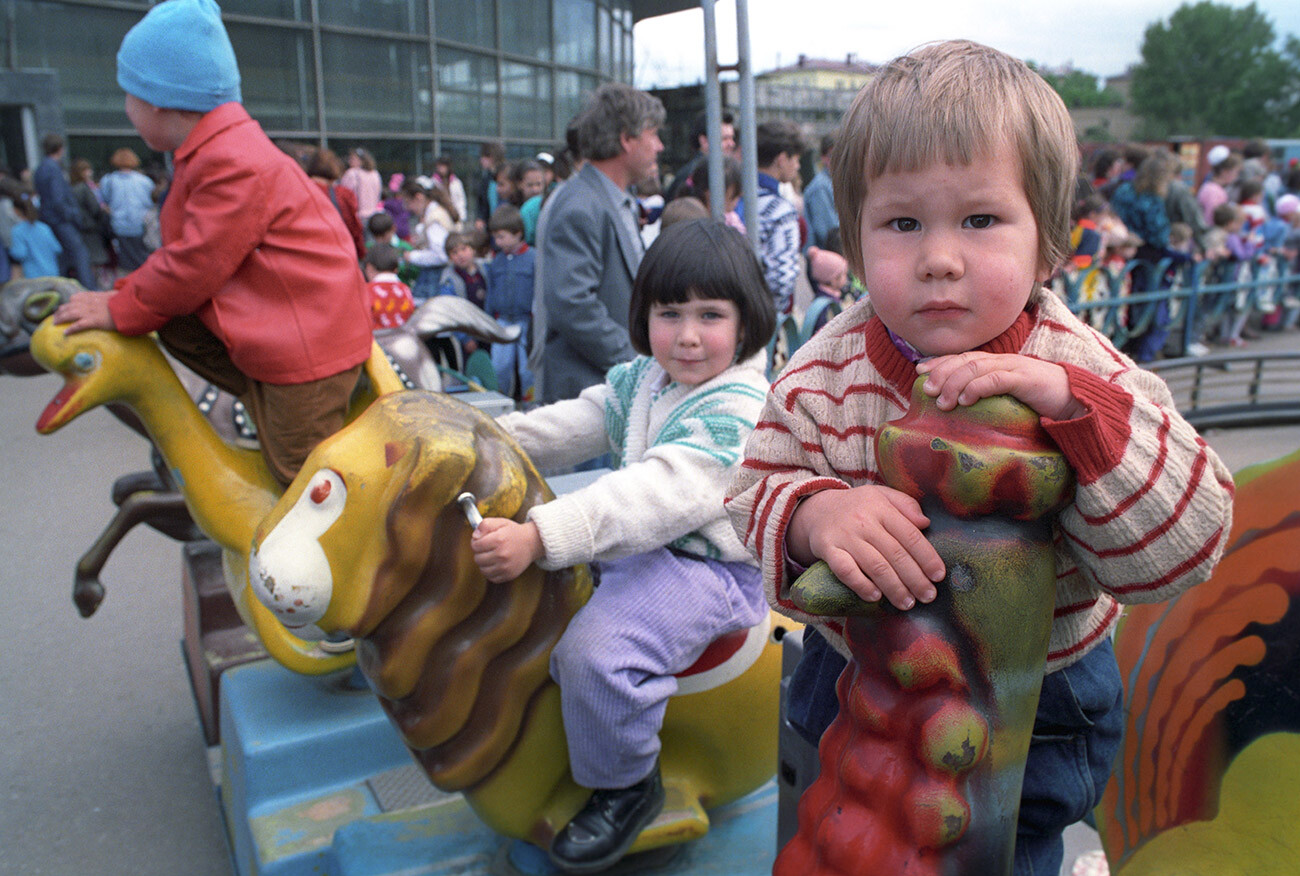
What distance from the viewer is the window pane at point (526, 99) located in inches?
562

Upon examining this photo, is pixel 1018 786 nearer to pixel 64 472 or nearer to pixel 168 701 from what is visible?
pixel 168 701

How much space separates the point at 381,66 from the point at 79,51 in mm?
3442

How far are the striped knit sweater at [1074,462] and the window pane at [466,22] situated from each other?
13590 mm

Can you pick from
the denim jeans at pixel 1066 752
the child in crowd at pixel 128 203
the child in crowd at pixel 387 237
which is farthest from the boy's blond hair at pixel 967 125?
the child in crowd at pixel 128 203

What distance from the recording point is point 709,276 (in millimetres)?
1641

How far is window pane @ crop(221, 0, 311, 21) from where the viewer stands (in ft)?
37.6

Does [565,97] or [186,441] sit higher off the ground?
[565,97]

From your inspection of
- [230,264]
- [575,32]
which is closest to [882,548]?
[230,264]

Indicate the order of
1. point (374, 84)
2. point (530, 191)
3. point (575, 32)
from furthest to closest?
point (575, 32) → point (374, 84) → point (530, 191)

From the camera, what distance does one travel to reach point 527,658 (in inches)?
58.9

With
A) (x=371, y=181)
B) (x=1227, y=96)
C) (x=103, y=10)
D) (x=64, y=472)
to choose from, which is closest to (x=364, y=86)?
(x=103, y=10)

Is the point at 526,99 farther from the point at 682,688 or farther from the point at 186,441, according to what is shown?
the point at 682,688

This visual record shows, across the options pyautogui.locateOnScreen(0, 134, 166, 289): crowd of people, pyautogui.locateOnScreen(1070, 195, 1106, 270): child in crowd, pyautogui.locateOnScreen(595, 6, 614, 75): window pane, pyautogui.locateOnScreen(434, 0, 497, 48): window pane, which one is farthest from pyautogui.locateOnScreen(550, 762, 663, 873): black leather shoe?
pyautogui.locateOnScreen(595, 6, 614, 75): window pane

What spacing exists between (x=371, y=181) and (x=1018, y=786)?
9585 mm
